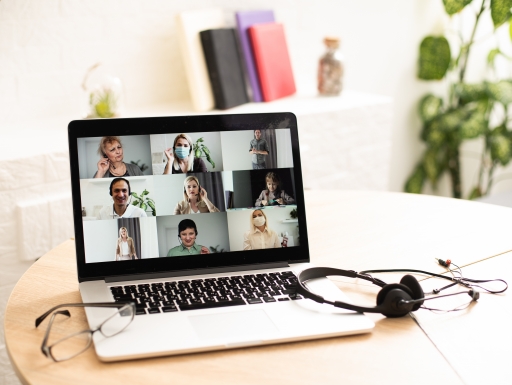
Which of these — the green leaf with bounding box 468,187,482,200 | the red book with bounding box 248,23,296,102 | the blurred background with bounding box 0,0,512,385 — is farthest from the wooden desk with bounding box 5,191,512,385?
the green leaf with bounding box 468,187,482,200

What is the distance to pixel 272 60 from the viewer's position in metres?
2.28

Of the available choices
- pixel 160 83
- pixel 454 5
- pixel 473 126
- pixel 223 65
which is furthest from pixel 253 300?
pixel 473 126

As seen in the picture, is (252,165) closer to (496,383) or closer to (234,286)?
(234,286)

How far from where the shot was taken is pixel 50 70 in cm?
198

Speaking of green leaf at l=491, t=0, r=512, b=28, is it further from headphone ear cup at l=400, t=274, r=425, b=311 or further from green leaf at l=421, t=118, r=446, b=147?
headphone ear cup at l=400, t=274, r=425, b=311

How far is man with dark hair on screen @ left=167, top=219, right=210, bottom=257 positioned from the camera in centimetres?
101

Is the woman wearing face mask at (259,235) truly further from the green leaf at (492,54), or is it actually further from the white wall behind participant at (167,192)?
the green leaf at (492,54)

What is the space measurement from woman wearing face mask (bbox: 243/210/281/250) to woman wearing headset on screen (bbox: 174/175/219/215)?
6cm

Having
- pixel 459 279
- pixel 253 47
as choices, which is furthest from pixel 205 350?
pixel 253 47

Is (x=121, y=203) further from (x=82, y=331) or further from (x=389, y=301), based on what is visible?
(x=389, y=301)

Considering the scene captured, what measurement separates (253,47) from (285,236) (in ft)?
4.31

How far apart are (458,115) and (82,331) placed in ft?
7.57

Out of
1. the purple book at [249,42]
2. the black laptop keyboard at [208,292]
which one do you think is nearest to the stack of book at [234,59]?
the purple book at [249,42]

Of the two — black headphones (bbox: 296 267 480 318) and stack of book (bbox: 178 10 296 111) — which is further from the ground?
stack of book (bbox: 178 10 296 111)
